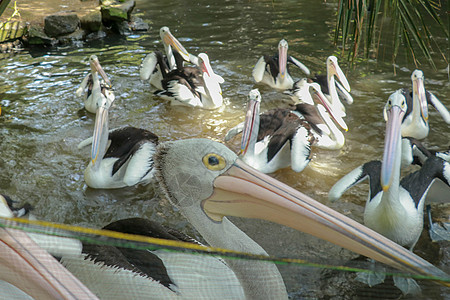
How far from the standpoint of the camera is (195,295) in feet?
4.93

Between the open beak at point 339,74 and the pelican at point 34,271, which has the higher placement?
the pelican at point 34,271

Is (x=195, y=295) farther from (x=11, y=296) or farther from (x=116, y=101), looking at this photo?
(x=116, y=101)

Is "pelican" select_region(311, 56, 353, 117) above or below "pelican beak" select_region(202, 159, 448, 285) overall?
below

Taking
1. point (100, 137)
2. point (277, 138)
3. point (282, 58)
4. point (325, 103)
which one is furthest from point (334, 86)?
point (100, 137)

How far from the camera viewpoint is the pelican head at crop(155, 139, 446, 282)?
130 cm

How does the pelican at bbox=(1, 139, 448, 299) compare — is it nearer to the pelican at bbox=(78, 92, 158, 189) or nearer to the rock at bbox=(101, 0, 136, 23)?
the pelican at bbox=(78, 92, 158, 189)

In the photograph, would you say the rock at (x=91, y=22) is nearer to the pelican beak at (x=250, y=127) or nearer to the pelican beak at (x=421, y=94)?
the pelican beak at (x=250, y=127)

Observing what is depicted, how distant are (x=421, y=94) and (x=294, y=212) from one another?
303 cm

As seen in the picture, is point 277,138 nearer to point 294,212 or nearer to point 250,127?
point 250,127

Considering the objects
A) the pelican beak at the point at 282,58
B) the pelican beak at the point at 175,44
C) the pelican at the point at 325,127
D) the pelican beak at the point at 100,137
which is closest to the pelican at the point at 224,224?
the pelican beak at the point at 100,137

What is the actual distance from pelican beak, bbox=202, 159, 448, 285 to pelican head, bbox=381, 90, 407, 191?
3.29ft

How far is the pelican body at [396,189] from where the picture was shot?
8.07ft

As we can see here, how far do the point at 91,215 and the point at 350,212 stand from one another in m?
1.87

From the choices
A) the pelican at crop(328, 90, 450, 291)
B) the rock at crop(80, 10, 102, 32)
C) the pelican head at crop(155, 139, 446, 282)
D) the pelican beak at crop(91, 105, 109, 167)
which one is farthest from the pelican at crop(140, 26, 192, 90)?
the pelican head at crop(155, 139, 446, 282)
